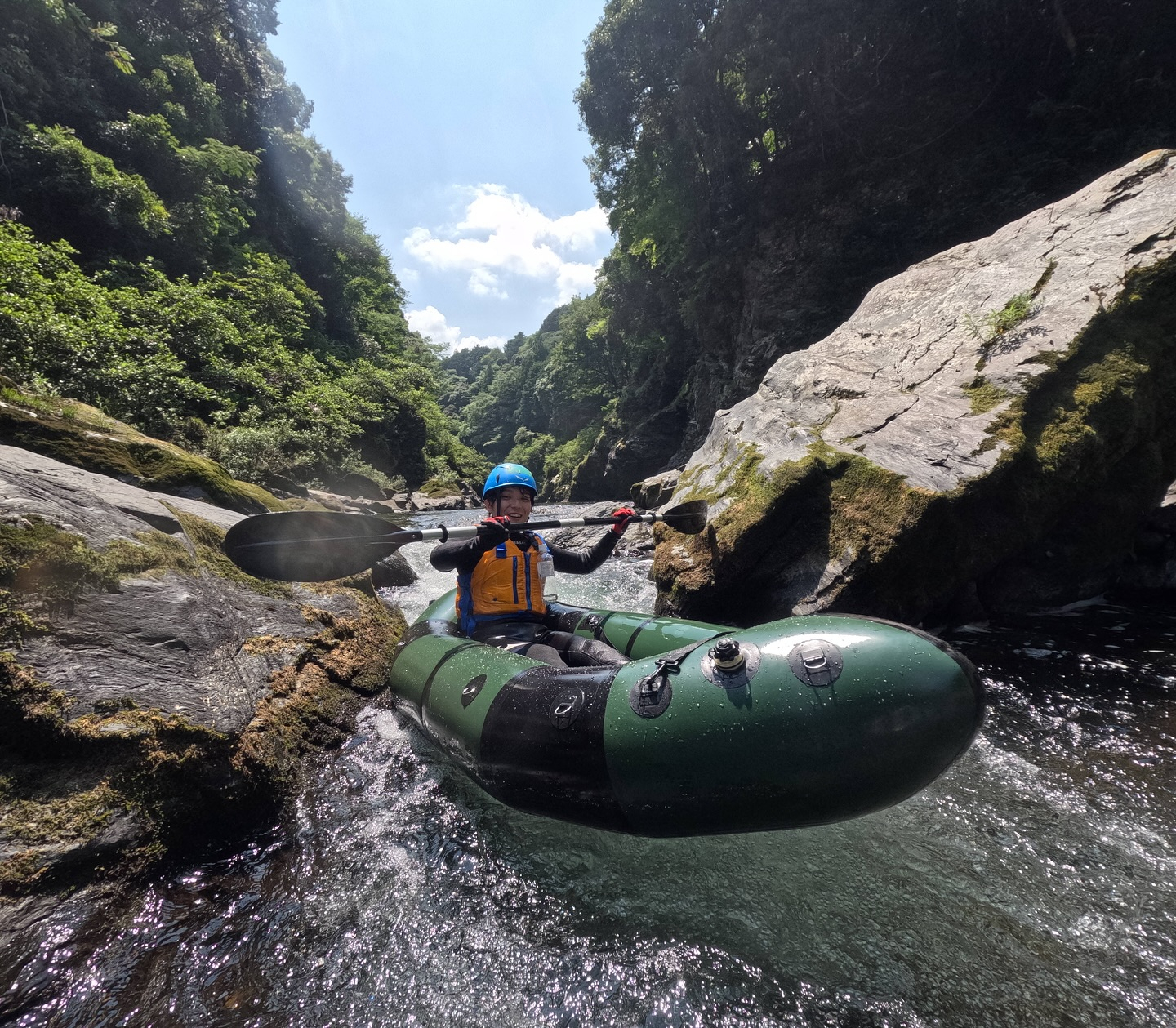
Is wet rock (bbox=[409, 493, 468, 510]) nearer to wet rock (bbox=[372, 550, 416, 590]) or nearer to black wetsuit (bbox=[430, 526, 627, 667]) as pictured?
wet rock (bbox=[372, 550, 416, 590])

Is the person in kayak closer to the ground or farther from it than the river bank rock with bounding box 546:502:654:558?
farther from it

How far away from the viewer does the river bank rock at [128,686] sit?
1.96m

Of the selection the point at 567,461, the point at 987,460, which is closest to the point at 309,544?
the point at 987,460

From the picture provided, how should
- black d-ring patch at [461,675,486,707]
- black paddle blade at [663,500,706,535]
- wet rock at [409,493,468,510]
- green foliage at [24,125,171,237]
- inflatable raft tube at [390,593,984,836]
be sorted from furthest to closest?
wet rock at [409,493,468,510], green foliage at [24,125,171,237], black paddle blade at [663,500,706,535], black d-ring patch at [461,675,486,707], inflatable raft tube at [390,593,984,836]

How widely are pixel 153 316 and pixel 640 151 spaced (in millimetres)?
19307

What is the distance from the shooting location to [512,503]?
3996 millimetres

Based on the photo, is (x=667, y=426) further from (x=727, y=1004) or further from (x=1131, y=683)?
(x=727, y=1004)

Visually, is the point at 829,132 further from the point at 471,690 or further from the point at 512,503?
the point at 471,690

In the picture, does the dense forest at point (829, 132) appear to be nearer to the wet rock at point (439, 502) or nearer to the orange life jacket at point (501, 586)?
the wet rock at point (439, 502)

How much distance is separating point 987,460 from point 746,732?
349 cm

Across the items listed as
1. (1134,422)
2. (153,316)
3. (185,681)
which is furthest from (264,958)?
(153,316)

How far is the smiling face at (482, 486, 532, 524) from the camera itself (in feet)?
13.1

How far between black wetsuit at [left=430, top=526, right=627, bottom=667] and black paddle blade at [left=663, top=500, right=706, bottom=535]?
157 centimetres

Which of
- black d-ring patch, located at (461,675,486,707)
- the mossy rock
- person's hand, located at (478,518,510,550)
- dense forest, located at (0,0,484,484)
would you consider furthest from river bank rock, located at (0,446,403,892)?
dense forest, located at (0,0,484,484)
